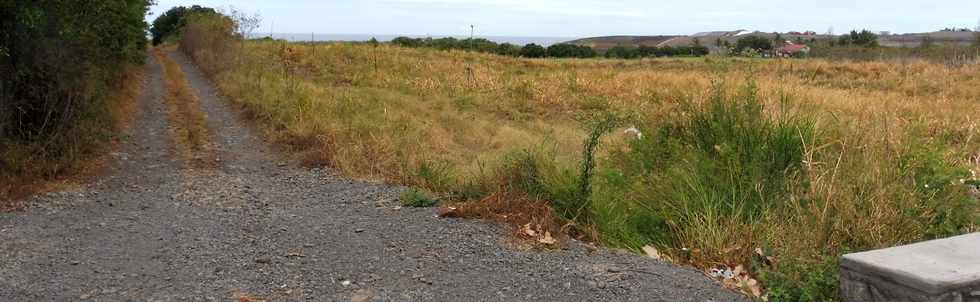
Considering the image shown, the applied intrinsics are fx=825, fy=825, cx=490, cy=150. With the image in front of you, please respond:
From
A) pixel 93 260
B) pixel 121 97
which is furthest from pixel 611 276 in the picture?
pixel 121 97

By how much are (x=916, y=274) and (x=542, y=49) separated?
69.4 m

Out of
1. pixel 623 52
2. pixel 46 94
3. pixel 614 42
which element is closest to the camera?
pixel 46 94

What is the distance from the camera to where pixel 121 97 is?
49.7ft

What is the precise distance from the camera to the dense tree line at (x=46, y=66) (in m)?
7.47

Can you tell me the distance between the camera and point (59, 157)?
791cm

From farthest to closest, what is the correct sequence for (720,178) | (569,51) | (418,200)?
(569,51), (418,200), (720,178)

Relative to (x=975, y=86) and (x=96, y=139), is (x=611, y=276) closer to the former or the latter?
(x=96, y=139)

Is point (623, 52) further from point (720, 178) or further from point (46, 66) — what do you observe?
point (720, 178)

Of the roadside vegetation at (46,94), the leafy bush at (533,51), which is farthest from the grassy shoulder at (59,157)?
the leafy bush at (533,51)

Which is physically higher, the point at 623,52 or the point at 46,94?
the point at 46,94

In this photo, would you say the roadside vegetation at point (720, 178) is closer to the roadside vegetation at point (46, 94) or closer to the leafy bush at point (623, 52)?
the roadside vegetation at point (46, 94)

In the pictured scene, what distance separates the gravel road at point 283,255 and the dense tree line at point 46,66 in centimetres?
109

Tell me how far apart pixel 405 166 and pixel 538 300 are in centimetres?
401

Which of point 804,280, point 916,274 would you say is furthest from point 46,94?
point 916,274
